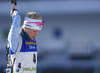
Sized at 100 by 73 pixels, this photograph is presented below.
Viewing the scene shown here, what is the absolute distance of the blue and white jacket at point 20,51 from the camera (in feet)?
8.92

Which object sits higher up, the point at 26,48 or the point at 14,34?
the point at 14,34

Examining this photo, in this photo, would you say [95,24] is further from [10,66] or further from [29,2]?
[10,66]

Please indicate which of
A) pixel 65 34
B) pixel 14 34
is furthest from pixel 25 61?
pixel 65 34

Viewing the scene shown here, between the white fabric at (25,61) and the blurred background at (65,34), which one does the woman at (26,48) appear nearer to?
the white fabric at (25,61)

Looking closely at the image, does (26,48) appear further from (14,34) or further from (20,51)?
(14,34)

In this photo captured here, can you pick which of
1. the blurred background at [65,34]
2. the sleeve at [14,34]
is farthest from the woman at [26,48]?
the blurred background at [65,34]

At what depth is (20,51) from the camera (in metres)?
2.83

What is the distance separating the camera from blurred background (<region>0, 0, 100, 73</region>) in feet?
40.2

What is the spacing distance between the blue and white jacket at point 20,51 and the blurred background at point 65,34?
901 centimetres

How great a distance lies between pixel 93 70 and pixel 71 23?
236 centimetres

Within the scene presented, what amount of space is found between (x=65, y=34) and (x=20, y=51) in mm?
10253

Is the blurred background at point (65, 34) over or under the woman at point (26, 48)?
under

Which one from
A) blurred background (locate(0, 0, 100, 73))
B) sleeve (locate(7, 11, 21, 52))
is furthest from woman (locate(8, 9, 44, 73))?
blurred background (locate(0, 0, 100, 73))

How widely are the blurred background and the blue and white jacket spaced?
9.01 m
